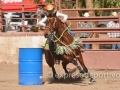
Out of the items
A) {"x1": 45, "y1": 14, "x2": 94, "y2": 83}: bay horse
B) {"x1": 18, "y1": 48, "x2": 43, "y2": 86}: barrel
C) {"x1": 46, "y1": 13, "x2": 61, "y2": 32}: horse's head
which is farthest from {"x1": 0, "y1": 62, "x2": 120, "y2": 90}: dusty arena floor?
{"x1": 46, "y1": 13, "x2": 61, "y2": 32}: horse's head

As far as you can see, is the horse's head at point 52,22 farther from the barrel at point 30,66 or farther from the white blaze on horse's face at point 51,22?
the barrel at point 30,66

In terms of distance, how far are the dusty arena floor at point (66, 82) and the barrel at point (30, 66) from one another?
0.72 feet

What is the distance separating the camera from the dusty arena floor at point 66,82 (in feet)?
33.9

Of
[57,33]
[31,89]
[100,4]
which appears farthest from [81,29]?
[100,4]

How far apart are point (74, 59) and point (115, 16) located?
4.11m

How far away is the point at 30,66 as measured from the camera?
34.3 feet

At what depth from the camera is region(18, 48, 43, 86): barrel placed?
34.0 feet

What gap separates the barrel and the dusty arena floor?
0.72 ft

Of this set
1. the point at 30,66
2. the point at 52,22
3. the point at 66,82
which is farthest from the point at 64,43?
the point at 66,82

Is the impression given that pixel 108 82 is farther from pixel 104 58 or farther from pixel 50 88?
pixel 104 58

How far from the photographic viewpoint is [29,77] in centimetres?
1057

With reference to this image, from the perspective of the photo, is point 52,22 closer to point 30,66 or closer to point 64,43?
point 64,43

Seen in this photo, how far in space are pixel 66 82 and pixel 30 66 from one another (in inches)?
60.2

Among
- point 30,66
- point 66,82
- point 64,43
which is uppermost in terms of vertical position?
point 64,43
